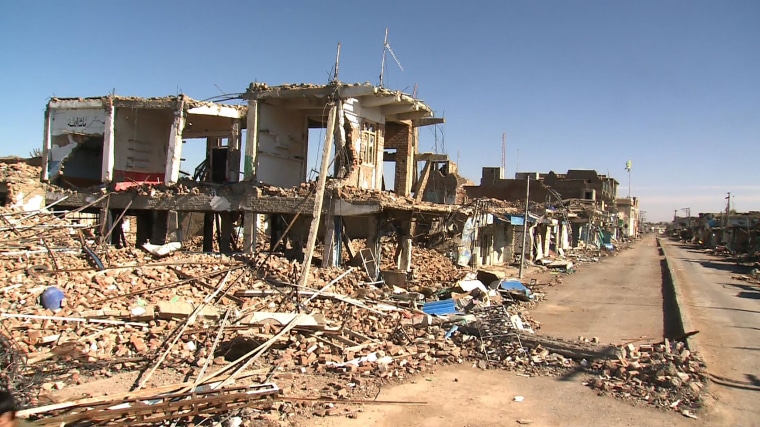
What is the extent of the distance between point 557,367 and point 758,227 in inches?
1534

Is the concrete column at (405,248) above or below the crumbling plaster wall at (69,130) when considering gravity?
below

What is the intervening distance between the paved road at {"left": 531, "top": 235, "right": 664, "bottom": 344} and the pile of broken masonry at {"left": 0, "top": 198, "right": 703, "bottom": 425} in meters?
1.01

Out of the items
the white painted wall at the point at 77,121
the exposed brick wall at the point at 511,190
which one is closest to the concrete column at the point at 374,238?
the white painted wall at the point at 77,121

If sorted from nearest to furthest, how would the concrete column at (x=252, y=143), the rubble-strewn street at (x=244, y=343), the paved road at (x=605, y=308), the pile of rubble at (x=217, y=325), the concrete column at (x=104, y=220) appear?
the rubble-strewn street at (x=244, y=343) < the pile of rubble at (x=217, y=325) < the paved road at (x=605, y=308) < the concrete column at (x=252, y=143) < the concrete column at (x=104, y=220)

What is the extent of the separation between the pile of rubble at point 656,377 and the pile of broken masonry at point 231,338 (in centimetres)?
3

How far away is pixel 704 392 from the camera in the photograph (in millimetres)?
7566

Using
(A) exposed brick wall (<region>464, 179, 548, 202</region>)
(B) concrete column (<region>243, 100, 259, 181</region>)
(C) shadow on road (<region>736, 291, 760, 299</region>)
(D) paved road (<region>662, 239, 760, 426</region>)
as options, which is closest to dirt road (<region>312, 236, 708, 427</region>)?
(D) paved road (<region>662, 239, 760, 426</region>)

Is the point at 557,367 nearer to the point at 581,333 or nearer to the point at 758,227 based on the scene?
the point at 581,333

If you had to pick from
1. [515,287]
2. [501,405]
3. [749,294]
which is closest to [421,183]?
[515,287]

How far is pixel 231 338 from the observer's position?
948cm

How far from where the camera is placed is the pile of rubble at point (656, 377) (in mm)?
7406

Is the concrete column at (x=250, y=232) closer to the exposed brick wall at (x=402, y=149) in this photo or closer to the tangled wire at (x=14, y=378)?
the exposed brick wall at (x=402, y=149)

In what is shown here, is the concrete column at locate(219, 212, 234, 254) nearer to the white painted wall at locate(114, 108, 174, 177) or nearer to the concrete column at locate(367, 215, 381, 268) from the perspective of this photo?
the white painted wall at locate(114, 108, 174, 177)

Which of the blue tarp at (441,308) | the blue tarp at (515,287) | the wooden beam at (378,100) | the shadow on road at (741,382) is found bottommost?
the shadow on road at (741,382)
